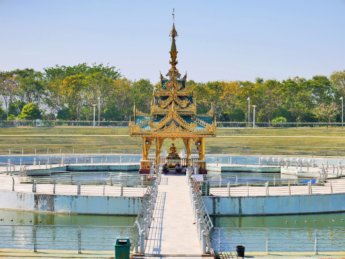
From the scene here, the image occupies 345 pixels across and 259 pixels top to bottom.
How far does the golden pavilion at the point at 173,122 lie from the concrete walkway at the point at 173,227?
7756mm

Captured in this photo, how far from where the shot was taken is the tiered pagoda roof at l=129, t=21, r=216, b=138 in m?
44.0

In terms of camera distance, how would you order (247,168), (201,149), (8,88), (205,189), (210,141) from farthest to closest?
(8,88) → (210,141) → (247,168) → (201,149) → (205,189)

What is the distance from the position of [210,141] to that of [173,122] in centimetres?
4657

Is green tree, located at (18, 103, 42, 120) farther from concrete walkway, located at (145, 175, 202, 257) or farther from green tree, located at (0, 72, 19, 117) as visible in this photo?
concrete walkway, located at (145, 175, 202, 257)

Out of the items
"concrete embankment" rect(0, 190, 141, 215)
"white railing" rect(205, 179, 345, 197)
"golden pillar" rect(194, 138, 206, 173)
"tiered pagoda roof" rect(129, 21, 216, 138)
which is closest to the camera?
"concrete embankment" rect(0, 190, 141, 215)

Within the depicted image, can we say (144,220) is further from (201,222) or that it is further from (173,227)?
(173,227)

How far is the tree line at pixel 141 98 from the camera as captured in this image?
391ft

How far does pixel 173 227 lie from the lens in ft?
85.8

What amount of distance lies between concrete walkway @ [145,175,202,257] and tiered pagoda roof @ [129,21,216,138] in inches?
304

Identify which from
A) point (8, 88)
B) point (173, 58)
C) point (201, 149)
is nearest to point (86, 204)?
point (201, 149)

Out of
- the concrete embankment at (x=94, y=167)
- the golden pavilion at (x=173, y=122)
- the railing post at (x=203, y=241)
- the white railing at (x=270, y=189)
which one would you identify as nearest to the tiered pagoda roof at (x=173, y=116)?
the golden pavilion at (x=173, y=122)

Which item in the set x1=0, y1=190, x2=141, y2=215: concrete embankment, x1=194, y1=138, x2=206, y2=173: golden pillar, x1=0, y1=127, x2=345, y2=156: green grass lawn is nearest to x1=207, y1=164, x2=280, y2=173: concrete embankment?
x1=194, y1=138, x2=206, y2=173: golden pillar

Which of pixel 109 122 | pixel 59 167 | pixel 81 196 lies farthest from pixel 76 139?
pixel 81 196

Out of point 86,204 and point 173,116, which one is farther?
point 173,116
